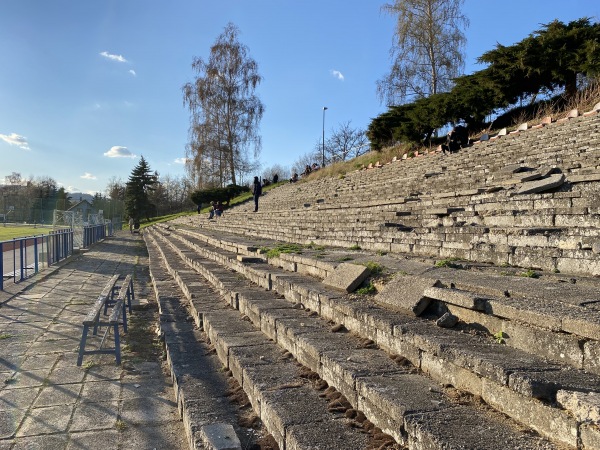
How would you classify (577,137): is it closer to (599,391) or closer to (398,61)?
(599,391)

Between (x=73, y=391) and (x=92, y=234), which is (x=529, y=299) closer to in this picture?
(x=73, y=391)

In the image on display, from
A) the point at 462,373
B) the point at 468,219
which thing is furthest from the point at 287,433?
the point at 468,219

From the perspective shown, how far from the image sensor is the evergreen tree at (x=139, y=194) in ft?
175

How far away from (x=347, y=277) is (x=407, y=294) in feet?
3.10

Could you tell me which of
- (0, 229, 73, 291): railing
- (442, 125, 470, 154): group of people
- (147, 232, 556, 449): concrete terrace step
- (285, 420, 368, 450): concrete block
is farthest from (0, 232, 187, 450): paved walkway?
(442, 125, 470, 154): group of people

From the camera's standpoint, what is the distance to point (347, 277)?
4035mm

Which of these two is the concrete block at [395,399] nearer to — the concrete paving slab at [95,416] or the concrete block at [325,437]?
the concrete block at [325,437]

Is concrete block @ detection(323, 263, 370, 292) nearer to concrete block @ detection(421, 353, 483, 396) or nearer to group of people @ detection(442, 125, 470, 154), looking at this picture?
concrete block @ detection(421, 353, 483, 396)

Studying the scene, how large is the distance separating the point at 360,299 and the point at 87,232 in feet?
65.2

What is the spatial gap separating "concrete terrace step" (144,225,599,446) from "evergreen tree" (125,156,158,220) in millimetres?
53959

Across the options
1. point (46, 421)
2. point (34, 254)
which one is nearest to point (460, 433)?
point (46, 421)

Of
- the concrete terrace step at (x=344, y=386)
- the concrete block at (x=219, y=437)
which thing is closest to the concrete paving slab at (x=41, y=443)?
the concrete block at (x=219, y=437)

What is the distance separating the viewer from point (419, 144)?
70.5ft

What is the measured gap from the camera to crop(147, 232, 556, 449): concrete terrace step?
5.82 feet
